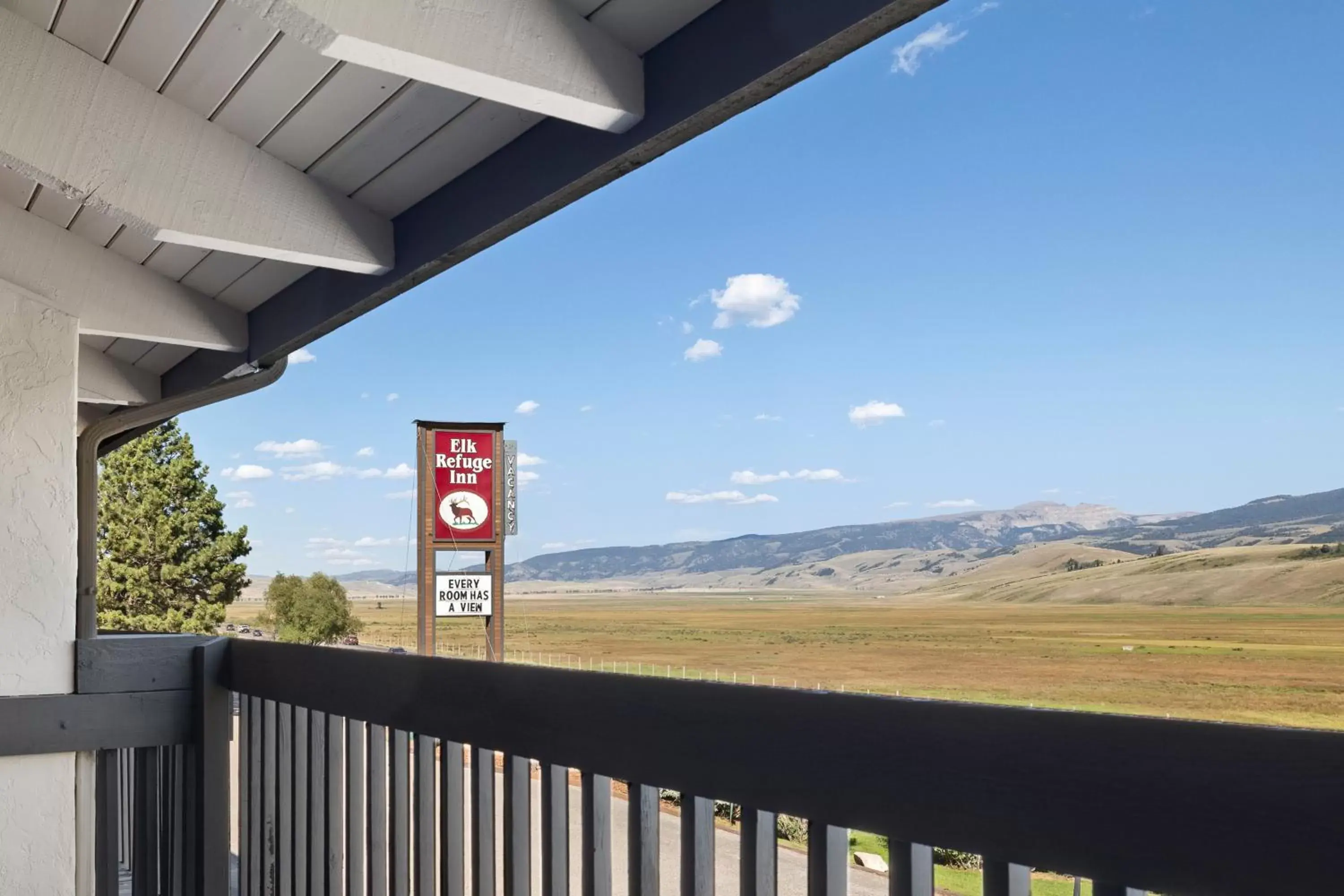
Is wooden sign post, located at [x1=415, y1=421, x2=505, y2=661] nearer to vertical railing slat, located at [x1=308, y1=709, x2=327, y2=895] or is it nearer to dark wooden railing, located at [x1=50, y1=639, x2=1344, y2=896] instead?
vertical railing slat, located at [x1=308, y1=709, x2=327, y2=895]

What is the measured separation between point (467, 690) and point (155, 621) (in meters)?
27.8

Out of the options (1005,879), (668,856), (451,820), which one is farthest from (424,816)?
(668,856)

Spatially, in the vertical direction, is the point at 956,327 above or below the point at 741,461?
above

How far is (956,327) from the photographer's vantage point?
3723 inches

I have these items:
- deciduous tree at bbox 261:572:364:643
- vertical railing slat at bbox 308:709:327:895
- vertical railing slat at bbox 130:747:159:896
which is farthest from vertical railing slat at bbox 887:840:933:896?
deciduous tree at bbox 261:572:364:643

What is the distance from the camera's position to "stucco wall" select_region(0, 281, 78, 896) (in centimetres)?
186

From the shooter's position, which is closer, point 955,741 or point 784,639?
point 955,741

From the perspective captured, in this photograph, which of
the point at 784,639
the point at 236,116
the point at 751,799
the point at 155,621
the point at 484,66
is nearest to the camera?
the point at 751,799

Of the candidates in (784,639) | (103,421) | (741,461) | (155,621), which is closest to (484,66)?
(103,421)

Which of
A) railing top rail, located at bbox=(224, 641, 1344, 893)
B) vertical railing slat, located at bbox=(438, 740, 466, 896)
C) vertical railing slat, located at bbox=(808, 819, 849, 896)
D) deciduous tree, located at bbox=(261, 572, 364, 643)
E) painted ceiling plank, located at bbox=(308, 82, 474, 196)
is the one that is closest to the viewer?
railing top rail, located at bbox=(224, 641, 1344, 893)

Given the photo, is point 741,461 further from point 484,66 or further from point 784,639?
point 484,66

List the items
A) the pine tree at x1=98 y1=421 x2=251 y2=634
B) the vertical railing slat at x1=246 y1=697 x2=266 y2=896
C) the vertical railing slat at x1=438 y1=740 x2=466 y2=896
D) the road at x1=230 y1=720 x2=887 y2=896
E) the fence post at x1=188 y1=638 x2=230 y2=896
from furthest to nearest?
the pine tree at x1=98 y1=421 x2=251 y2=634, the road at x1=230 y1=720 x2=887 y2=896, the fence post at x1=188 y1=638 x2=230 y2=896, the vertical railing slat at x1=246 y1=697 x2=266 y2=896, the vertical railing slat at x1=438 y1=740 x2=466 y2=896

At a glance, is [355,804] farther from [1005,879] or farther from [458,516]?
[458,516]

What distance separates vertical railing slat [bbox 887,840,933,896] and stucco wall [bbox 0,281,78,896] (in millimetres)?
1743
